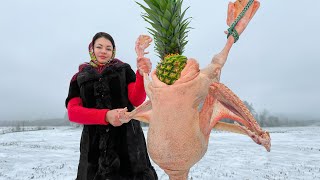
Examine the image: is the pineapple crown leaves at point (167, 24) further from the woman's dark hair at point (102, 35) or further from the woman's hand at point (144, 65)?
the woman's dark hair at point (102, 35)

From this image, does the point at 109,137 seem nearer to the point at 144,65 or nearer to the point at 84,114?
the point at 84,114

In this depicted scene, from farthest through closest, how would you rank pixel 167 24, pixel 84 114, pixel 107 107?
pixel 107 107 < pixel 84 114 < pixel 167 24

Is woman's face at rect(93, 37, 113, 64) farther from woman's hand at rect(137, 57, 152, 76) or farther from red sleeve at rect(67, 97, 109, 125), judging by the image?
woman's hand at rect(137, 57, 152, 76)

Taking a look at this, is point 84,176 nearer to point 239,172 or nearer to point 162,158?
point 162,158

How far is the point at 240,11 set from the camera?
5.88ft

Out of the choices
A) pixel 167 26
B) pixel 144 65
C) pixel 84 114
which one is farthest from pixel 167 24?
pixel 84 114

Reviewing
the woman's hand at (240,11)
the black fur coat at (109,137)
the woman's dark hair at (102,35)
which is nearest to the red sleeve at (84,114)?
the black fur coat at (109,137)

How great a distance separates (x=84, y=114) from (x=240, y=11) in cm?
127

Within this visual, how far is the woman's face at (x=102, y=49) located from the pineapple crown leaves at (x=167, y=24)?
2.49ft

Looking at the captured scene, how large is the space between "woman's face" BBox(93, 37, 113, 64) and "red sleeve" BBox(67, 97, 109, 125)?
41cm

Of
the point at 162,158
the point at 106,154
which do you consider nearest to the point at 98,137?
the point at 106,154

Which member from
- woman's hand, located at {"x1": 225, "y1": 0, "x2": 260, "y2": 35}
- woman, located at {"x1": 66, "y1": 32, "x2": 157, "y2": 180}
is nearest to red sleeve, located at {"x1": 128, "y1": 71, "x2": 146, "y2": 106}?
woman, located at {"x1": 66, "y1": 32, "x2": 157, "y2": 180}

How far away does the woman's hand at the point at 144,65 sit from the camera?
6.20 ft

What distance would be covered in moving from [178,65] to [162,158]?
48 centimetres
